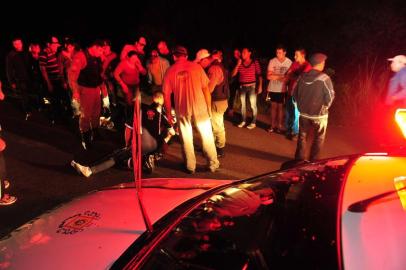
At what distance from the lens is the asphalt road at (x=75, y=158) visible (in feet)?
18.3

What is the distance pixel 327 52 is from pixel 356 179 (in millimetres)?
11143

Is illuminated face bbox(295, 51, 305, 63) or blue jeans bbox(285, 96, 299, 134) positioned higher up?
illuminated face bbox(295, 51, 305, 63)

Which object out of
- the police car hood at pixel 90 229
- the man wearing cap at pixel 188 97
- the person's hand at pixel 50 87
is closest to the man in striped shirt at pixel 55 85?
the person's hand at pixel 50 87

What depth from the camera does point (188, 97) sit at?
229 inches

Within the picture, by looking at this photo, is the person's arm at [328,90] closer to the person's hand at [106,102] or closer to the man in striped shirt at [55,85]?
the person's hand at [106,102]

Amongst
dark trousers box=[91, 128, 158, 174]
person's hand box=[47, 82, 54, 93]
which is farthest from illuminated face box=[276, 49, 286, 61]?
person's hand box=[47, 82, 54, 93]

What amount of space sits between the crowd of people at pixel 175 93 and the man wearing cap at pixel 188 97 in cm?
1

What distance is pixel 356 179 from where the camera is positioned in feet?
7.86

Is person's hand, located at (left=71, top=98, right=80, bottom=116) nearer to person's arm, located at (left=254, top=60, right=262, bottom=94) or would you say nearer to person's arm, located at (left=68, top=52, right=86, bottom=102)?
person's arm, located at (left=68, top=52, right=86, bottom=102)

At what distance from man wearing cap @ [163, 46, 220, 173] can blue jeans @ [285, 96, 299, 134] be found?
2.31 m

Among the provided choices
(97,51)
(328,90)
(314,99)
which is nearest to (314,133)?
(314,99)

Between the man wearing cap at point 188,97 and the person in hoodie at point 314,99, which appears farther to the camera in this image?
the man wearing cap at point 188,97

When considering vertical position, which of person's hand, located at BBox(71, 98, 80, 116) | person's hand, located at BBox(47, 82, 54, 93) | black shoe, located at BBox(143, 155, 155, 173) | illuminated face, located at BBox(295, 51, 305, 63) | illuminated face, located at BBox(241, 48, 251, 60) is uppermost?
illuminated face, located at BBox(295, 51, 305, 63)

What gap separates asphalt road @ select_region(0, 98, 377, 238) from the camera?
5586 mm
